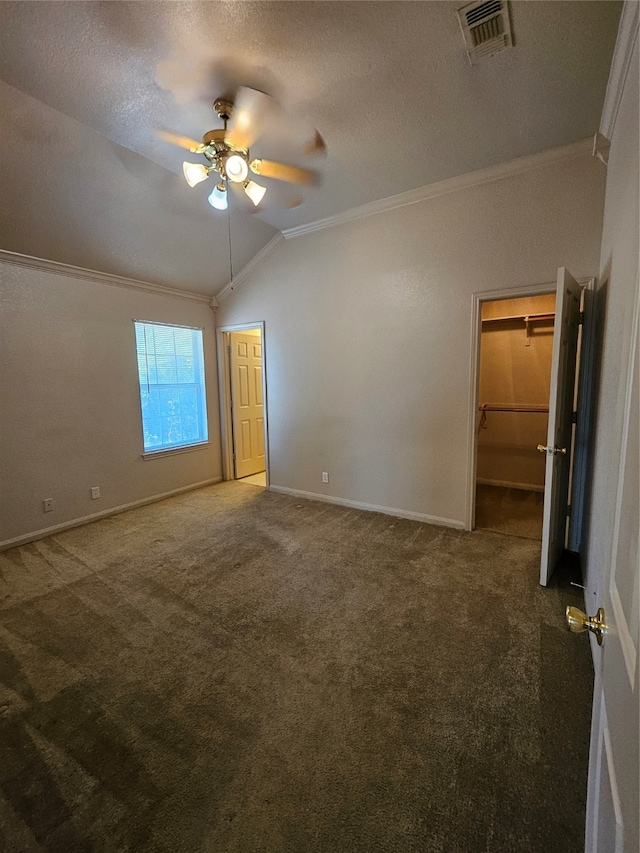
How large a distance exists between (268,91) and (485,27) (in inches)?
43.9

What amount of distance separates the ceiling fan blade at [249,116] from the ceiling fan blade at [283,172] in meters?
0.16

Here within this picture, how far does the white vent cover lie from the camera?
1591 mm

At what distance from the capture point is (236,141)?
230 centimetres

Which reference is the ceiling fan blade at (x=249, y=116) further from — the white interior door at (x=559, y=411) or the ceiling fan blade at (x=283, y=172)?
the white interior door at (x=559, y=411)

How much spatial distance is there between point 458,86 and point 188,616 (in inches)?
134

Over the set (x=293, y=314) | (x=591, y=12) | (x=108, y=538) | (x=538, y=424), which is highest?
(x=591, y=12)

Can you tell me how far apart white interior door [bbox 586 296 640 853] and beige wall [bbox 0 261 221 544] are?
3.93 m

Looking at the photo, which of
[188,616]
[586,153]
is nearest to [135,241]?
[188,616]

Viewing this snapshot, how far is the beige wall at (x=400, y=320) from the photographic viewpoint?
270 centimetres

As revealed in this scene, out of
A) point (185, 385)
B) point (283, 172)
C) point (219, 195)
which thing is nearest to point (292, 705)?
point (219, 195)

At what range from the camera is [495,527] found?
3.30 metres

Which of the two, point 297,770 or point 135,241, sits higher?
point 135,241

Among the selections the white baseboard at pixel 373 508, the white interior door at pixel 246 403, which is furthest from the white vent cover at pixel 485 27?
the white interior door at pixel 246 403

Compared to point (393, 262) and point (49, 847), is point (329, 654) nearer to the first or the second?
point (49, 847)
